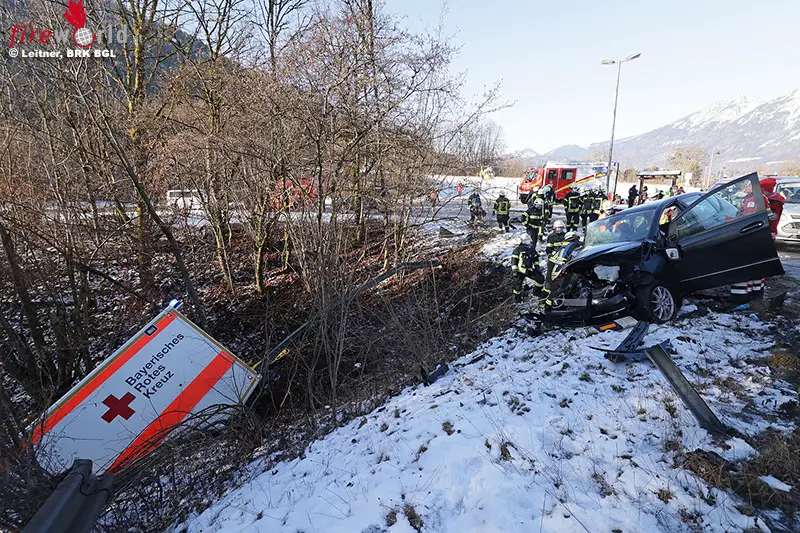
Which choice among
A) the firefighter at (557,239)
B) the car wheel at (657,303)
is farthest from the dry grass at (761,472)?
the firefighter at (557,239)

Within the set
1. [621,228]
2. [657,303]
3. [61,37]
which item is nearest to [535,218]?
[621,228]

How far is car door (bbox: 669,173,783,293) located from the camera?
16.6 feet

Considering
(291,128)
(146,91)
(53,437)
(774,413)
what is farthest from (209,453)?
(146,91)

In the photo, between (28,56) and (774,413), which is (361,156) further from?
(774,413)

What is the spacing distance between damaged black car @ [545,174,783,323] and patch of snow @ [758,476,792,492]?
288cm

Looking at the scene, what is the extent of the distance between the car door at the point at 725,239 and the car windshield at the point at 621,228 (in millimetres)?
450

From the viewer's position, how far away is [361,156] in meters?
9.39

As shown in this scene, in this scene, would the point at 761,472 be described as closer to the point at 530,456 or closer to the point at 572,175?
the point at 530,456

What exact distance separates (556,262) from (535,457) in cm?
409

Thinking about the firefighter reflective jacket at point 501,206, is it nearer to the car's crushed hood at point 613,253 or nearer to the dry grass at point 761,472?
the car's crushed hood at point 613,253

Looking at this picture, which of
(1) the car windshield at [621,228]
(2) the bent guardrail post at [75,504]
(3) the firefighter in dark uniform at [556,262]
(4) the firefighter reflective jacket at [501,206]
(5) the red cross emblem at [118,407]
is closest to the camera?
(2) the bent guardrail post at [75,504]

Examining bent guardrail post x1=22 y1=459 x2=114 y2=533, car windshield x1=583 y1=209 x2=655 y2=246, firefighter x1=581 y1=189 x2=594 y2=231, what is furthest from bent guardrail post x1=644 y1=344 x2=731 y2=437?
firefighter x1=581 y1=189 x2=594 y2=231

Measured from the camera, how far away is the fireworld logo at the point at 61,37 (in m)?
5.57

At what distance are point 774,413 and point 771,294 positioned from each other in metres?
3.91
